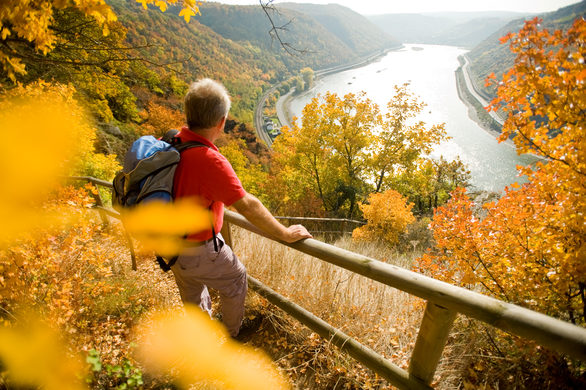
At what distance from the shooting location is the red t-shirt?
148 cm

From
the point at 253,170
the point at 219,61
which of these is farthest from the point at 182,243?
the point at 219,61

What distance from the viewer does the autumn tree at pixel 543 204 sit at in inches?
81.0

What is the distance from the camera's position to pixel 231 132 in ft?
156

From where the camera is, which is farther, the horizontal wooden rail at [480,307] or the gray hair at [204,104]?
the gray hair at [204,104]

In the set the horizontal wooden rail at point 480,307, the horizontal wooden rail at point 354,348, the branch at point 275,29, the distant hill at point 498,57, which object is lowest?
the horizontal wooden rail at point 354,348

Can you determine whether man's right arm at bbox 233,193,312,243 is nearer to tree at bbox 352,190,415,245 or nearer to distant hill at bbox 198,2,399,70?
tree at bbox 352,190,415,245

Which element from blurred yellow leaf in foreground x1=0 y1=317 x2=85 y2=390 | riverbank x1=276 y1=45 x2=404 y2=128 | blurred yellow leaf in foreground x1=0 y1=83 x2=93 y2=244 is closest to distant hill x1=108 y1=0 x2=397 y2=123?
riverbank x1=276 y1=45 x2=404 y2=128

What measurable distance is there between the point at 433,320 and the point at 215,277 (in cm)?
141

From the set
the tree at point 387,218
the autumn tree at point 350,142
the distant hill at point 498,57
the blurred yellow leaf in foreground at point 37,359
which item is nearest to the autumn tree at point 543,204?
the blurred yellow leaf in foreground at point 37,359

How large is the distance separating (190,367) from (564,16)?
5781 inches

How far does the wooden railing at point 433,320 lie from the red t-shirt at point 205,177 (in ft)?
1.30

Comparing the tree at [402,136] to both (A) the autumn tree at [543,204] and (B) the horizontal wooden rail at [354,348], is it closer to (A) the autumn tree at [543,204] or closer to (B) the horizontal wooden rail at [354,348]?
(A) the autumn tree at [543,204]

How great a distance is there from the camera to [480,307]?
105cm

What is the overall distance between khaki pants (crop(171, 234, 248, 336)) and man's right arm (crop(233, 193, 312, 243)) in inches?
17.6
